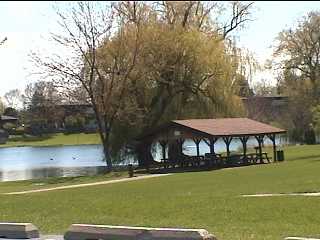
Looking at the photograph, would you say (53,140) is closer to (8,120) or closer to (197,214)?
(8,120)

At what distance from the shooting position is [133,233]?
34.9 ft

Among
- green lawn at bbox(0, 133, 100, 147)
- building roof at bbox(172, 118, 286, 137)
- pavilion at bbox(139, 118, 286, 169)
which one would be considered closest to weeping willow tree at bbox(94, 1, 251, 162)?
pavilion at bbox(139, 118, 286, 169)

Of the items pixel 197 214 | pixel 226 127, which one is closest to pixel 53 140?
pixel 226 127

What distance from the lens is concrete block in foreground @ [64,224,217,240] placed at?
10000 mm

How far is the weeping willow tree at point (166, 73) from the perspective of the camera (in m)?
53.1

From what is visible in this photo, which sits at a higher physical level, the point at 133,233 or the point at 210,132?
the point at 210,132

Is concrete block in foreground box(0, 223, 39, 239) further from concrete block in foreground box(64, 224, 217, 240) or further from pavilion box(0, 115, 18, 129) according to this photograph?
pavilion box(0, 115, 18, 129)

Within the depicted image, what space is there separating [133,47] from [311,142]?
3361 cm

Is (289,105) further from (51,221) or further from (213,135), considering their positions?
(51,221)

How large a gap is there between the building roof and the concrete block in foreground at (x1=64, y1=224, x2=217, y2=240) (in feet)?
112

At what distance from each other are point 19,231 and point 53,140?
116358mm

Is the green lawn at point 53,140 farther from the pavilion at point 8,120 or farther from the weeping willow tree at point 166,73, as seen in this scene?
the weeping willow tree at point 166,73

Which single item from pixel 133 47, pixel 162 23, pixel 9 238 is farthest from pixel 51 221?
pixel 162 23

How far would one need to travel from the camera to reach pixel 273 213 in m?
14.7
